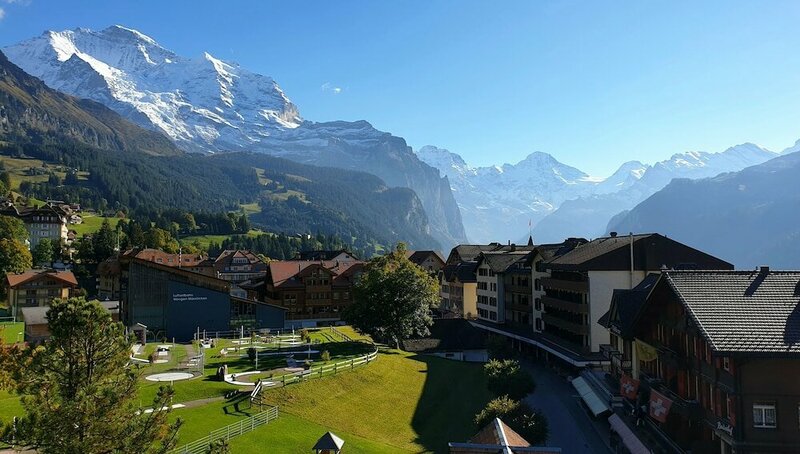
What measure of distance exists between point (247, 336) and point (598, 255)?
5156 cm

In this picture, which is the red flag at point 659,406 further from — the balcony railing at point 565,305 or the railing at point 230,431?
the balcony railing at point 565,305

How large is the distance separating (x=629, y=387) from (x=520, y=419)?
34.4 feet

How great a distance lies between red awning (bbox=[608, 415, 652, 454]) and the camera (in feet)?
132

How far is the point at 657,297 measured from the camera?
42.1m

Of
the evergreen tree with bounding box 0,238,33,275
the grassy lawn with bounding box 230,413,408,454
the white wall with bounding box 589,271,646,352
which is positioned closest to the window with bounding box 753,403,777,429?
the grassy lawn with bounding box 230,413,408,454

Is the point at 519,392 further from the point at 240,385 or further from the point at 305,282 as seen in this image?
the point at 305,282

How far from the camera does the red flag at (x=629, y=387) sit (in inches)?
1853

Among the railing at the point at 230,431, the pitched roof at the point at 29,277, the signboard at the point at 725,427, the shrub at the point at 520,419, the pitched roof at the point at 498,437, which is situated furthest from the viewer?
the pitched roof at the point at 29,277

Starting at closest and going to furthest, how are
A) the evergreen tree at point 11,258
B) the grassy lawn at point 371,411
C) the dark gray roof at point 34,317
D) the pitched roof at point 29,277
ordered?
the grassy lawn at point 371,411 → the dark gray roof at point 34,317 → the pitched roof at point 29,277 → the evergreen tree at point 11,258

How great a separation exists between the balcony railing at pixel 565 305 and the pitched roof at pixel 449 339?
11.5m

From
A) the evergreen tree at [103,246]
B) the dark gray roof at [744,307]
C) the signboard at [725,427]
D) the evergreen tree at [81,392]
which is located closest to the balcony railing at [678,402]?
the signboard at [725,427]

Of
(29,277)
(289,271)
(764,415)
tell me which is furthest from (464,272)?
(764,415)

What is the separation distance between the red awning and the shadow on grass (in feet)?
38.0

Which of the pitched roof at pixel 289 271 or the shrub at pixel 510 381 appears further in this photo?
the pitched roof at pixel 289 271
